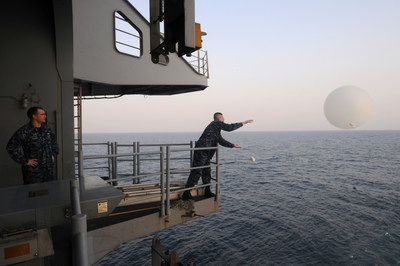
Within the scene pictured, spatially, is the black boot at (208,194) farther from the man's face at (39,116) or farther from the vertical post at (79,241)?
the vertical post at (79,241)

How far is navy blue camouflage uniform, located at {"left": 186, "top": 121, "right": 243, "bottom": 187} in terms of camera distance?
5.86 meters

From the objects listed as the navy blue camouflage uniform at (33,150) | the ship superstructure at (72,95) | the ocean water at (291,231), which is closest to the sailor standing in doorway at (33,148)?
the navy blue camouflage uniform at (33,150)

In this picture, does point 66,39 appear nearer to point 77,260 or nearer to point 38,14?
point 38,14

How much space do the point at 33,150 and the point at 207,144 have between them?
11.8ft

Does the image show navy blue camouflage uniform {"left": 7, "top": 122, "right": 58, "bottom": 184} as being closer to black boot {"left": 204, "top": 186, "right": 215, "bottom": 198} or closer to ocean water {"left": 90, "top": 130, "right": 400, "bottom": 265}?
black boot {"left": 204, "top": 186, "right": 215, "bottom": 198}

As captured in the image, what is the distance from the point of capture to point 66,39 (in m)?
5.36

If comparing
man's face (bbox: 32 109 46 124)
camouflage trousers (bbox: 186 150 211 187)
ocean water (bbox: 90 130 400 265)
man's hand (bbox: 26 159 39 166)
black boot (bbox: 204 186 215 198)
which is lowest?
ocean water (bbox: 90 130 400 265)

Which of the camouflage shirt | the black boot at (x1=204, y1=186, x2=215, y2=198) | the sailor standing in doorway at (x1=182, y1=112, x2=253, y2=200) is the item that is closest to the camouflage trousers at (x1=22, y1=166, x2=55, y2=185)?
the sailor standing in doorway at (x1=182, y1=112, x2=253, y2=200)

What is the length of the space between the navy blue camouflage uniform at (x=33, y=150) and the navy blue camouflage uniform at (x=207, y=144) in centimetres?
303

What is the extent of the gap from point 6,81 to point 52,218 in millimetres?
4413

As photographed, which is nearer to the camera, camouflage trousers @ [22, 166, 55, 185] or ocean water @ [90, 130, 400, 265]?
camouflage trousers @ [22, 166, 55, 185]

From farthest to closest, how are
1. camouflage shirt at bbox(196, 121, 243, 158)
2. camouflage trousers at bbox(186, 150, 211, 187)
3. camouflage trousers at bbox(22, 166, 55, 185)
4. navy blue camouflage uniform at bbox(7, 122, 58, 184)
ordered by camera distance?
1. camouflage shirt at bbox(196, 121, 243, 158)
2. camouflage trousers at bbox(186, 150, 211, 187)
3. camouflage trousers at bbox(22, 166, 55, 185)
4. navy blue camouflage uniform at bbox(7, 122, 58, 184)

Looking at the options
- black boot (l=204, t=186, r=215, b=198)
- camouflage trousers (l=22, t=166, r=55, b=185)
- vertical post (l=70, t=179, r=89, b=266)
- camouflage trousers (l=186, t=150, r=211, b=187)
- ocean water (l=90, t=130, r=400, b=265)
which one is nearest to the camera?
vertical post (l=70, t=179, r=89, b=266)

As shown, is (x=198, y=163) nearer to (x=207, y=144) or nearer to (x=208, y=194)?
(x=207, y=144)
